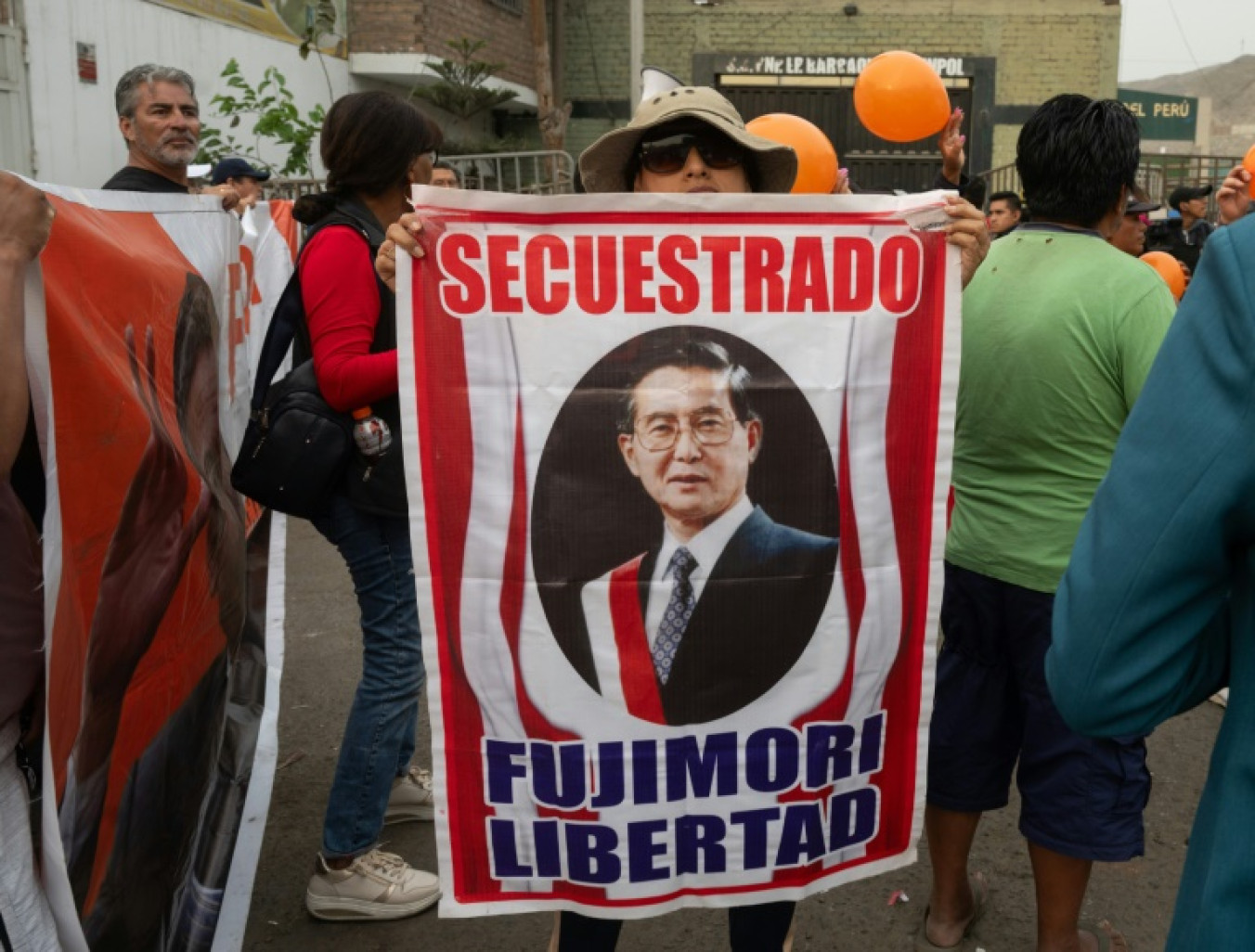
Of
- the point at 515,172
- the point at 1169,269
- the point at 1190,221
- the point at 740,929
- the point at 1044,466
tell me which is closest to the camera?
the point at 740,929

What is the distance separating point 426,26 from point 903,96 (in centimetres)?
1003

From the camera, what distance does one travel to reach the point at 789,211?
83.0 inches

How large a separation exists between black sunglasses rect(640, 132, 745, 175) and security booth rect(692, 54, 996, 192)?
15479 millimetres

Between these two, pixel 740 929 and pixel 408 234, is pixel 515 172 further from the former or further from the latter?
pixel 740 929

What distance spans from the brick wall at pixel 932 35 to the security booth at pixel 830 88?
0.50 feet

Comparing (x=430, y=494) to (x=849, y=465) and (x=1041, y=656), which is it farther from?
(x=1041, y=656)

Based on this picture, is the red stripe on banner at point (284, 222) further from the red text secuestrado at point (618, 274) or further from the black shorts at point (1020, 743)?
the black shorts at point (1020, 743)

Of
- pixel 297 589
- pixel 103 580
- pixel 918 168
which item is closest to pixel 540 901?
pixel 103 580

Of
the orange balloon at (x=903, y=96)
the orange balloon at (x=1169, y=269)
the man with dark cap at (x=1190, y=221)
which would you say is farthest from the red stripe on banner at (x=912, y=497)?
the man with dark cap at (x=1190, y=221)

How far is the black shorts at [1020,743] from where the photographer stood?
8.22 ft

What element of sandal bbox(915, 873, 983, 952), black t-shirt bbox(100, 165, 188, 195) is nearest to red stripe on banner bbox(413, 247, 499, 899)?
sandal bbox(915, 873, 983, 952)

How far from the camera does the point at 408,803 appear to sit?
3.45m

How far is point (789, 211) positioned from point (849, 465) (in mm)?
456

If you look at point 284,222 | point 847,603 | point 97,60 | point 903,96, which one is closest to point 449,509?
point 847,603
